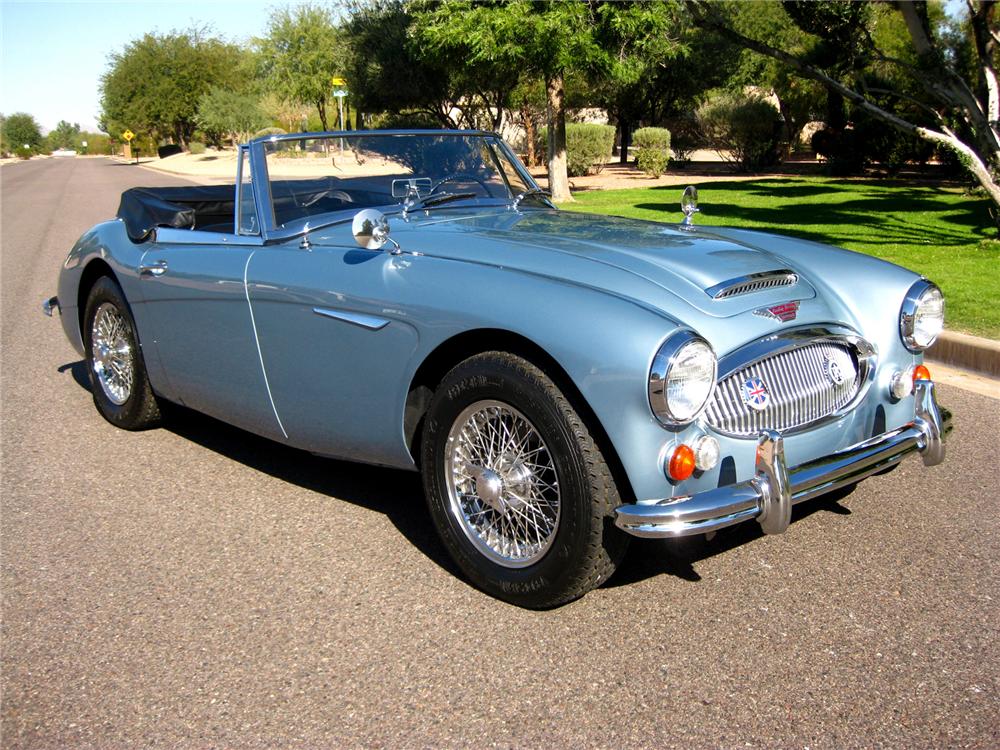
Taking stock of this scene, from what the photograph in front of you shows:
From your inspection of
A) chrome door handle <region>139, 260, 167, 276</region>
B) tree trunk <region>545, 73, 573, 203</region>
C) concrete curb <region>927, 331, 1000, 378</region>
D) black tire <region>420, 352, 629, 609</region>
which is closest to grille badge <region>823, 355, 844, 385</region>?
black tire <region>420, 352, 629, 609</region>

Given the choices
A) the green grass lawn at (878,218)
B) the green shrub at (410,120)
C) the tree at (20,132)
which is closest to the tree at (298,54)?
the green shrub at (410,120)

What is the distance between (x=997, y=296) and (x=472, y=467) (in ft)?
18.4

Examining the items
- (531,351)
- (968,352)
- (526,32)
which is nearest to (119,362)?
(531,351)

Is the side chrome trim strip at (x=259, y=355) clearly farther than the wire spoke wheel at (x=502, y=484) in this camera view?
Yes

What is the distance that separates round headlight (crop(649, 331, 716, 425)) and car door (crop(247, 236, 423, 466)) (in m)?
0.91

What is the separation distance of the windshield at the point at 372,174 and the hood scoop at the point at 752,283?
57.8 inches

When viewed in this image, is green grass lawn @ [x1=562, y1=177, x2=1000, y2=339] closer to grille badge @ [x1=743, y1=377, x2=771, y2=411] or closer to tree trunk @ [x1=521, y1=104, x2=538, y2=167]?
grille badge @ [x1=743, y1=377, x2=771, y2=411]

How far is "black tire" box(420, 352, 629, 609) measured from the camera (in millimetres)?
2738

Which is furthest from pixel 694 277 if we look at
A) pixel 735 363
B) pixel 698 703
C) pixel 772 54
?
pixel 772 54

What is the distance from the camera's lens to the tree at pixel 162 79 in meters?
68.9

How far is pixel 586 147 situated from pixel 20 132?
157880 millimetres

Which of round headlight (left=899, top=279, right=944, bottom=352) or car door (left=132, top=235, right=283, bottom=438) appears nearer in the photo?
round headlight (left=899, top=279, right=944, bottom=352)

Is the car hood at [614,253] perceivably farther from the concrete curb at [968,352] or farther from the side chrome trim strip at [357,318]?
the concrete curb at [968,352]

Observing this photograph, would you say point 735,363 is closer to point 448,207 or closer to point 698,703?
point 698,703
